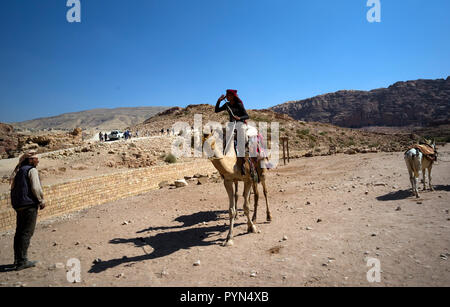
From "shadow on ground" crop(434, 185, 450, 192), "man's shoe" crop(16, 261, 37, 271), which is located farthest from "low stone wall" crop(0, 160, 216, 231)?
"shadow on ground" crop(434, 185, 450, 192)

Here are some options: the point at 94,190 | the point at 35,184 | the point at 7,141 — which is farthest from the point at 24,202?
the point at 7,141

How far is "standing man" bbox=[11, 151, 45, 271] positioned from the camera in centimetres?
457

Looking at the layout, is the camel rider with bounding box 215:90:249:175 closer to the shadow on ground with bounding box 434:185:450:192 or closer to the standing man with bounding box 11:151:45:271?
the standing man with bounding box 11:151:45:271

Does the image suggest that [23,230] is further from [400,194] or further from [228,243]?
[400,194]

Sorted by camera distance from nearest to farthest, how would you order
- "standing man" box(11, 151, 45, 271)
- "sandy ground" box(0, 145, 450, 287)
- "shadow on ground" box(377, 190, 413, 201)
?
"sandy ground" box(0, 145, 450, 287), "standing man" box(11, 151, 45, 271), "shadow on ground" box(377, 190, 413, 201)

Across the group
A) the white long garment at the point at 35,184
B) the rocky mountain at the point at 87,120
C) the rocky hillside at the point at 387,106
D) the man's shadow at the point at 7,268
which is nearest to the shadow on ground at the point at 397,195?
the white long garment at the point at 35,184

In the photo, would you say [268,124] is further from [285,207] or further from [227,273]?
[227,273]

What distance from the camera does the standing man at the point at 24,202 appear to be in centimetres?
457

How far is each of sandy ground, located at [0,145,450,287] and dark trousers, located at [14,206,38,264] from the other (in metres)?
0.32

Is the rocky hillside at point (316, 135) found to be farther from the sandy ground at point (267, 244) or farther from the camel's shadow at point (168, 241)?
the camel's shadow at point (168, 241)

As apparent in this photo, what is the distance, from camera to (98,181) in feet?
37.4

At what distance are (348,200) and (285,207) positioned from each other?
203 cm

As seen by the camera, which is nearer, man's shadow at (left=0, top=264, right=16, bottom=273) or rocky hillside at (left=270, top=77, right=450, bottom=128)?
man's shadow at (left=0, top=264, right=16, bottom=273)

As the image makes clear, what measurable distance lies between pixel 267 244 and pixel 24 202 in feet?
15.9
